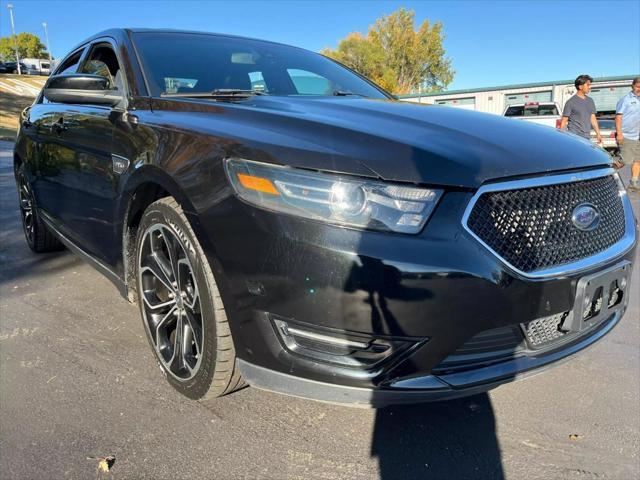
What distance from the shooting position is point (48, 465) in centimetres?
183

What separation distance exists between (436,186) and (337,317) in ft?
1.68

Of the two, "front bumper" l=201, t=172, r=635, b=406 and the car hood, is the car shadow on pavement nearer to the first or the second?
"front bumper" l=201, t=172, r=635, b=406

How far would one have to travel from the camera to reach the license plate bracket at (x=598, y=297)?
1.76 meters

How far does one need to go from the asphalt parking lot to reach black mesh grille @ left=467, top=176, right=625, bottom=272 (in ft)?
2.60

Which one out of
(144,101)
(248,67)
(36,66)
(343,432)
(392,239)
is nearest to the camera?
(392,239)

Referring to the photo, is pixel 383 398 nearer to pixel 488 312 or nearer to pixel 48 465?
pixel 488 312

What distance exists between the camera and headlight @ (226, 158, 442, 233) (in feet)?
5.08

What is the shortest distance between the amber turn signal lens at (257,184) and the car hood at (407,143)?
0.09 metres

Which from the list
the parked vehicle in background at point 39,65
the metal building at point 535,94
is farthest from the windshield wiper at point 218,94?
the parked vehicle in background at point 39,65

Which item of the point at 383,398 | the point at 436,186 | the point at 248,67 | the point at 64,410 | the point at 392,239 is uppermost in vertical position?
the point at 248,67

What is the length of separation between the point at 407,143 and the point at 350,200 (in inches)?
12.4

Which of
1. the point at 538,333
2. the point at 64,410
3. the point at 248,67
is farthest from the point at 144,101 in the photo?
the point at 538,333

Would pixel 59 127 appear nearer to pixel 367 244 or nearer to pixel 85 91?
pixel 85 91

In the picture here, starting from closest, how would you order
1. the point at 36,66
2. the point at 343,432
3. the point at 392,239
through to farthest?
the point at 392,239, the point at 343,432, the point at 36,66
